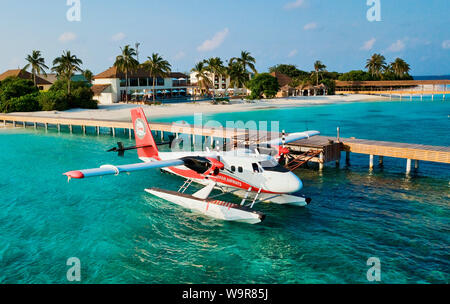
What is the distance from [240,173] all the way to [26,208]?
12837 mm

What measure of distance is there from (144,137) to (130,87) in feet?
241

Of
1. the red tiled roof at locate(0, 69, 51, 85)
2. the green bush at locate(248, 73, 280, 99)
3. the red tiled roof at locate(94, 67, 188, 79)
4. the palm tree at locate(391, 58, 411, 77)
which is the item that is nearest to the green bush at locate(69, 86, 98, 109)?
the red tiled roof at locate(94, 67, 188, 79)

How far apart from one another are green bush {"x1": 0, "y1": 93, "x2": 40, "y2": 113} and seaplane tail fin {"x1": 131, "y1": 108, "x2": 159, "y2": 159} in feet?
184

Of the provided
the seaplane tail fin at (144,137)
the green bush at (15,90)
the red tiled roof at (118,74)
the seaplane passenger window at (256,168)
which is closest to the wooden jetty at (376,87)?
the red tiled roof at (118,74)

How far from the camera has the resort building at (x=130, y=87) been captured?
89.3 metres

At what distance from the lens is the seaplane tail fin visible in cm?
2445

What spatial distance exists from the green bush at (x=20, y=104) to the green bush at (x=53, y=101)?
1266mm

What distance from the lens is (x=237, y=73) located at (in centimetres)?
→ 9338

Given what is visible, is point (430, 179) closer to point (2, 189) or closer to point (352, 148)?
point (352, 148)

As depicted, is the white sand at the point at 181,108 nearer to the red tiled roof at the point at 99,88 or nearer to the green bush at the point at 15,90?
the red tiled roof at the point at 99,88

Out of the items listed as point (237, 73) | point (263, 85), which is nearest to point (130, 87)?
point (237, 73)

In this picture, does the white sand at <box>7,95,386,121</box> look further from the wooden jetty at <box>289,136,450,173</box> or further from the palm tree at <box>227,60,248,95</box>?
the wooden jetty at <box>289,136,450,173</box>

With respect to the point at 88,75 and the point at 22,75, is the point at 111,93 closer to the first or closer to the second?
the point at 22,75

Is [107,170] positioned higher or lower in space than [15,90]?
lower
